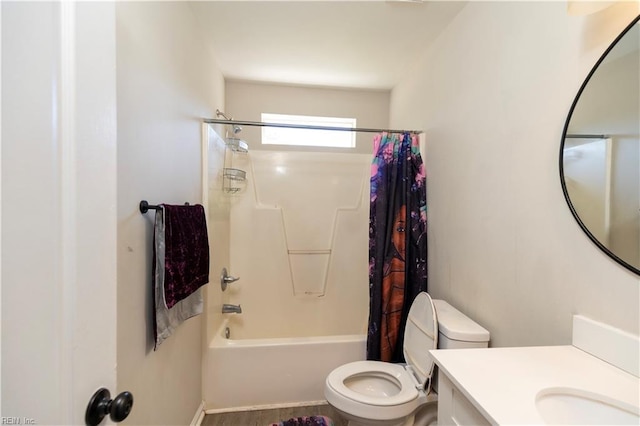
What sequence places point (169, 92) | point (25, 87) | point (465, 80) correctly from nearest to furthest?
point (25, 87) < point (169, 92) < point (465, 80)

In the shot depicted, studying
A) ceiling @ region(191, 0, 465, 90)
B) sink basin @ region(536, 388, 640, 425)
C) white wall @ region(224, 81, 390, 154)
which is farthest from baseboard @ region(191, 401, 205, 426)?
ceiling @ region(191, 0, 465, 90)

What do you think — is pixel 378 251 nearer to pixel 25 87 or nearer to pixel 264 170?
pixel 264 170

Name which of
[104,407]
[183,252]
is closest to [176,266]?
[183,252]

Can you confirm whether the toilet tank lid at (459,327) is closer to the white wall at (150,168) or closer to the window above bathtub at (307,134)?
the white wall at (150,168)

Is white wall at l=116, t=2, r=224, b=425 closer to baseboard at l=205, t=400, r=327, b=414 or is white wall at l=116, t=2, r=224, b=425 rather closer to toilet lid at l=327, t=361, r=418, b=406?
baseboard at l=205, t=400, r=327, b=414

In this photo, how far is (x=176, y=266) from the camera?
1213 mm

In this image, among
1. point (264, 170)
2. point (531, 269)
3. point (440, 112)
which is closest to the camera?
point (531, 269)

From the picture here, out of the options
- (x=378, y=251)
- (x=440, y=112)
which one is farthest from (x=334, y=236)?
(x=440, y=112)

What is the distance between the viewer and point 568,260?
3.15ft

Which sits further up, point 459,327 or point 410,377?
point 459,327

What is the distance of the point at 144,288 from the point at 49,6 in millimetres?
982

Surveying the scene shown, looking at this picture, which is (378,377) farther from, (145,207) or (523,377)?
(145,207)

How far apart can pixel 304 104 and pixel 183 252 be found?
2.00 meters

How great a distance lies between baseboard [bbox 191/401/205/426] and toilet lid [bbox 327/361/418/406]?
3.11 ft
